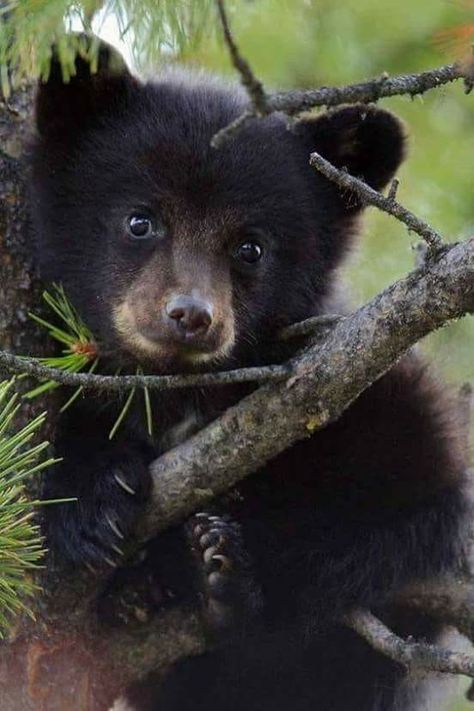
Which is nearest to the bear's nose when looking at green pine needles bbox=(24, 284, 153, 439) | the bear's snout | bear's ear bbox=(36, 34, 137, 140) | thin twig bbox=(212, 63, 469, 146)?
the bear's snout

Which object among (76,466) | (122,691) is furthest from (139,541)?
(122,691)

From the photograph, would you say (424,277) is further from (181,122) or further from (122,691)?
(122,691)

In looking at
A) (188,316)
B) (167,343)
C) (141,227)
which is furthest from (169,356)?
(141,227)

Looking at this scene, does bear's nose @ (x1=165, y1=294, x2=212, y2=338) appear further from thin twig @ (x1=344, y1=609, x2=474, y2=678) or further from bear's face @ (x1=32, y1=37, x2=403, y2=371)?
thin twig @ (x1=344, y1=609, x2=474, y2=678)

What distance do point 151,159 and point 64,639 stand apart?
5.58ft

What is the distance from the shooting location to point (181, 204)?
4043 mm

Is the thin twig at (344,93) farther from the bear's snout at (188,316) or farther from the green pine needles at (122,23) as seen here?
the bear's snout at (188,316)

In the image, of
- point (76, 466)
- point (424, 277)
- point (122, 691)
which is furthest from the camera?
point (122, 691)

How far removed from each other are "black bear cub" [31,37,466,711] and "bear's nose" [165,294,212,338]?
0.07 m

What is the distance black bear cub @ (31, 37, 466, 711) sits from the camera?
4016 mm

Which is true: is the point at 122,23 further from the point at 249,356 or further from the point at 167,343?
the point at 249,356

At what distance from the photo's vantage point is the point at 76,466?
4.16 meters

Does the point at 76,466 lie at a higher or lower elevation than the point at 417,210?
lower

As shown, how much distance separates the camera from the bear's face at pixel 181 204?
156 inches
